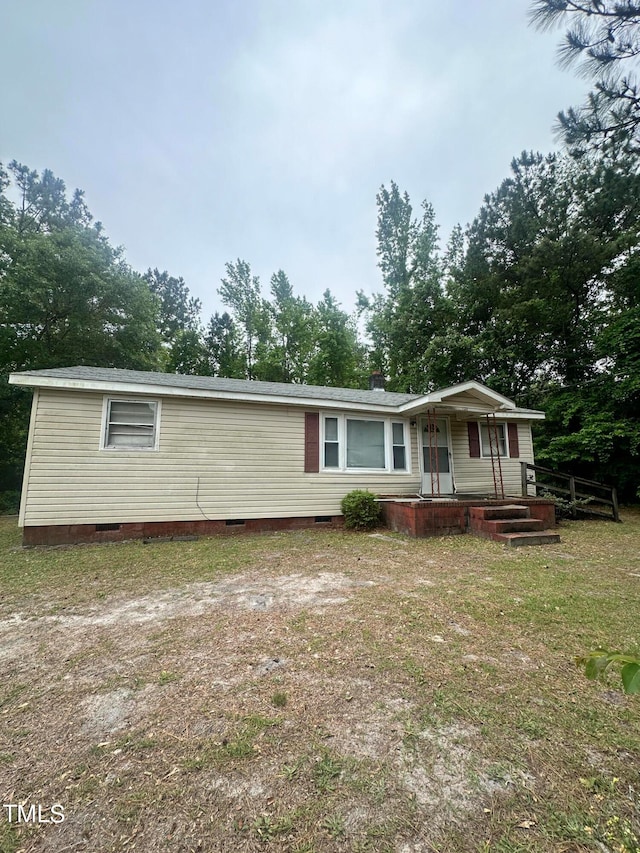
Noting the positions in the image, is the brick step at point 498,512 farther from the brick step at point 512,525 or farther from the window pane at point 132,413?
the window pane at point 132,413

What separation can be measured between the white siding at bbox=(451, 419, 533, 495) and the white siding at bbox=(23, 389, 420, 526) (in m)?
1.85

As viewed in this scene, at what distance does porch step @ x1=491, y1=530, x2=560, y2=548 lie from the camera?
245 inches

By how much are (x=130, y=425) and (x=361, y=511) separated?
5169mm

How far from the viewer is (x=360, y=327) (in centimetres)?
2375

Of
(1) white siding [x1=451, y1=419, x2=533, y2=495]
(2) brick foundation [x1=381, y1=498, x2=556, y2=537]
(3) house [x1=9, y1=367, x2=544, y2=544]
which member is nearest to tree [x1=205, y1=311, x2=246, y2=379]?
(3) house [x1=9, y1=367, x2=544, y2=544]

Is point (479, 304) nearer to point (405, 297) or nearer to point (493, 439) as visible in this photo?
point (405, 297)

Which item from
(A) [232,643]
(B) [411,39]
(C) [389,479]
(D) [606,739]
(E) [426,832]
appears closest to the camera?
(E) [426,832]

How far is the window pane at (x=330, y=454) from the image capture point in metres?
8.34

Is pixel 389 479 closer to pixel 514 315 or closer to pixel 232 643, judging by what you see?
pixel 232 643

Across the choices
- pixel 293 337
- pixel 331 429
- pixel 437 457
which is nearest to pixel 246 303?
pixel 293 337

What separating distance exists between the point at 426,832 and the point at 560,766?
0.78 m

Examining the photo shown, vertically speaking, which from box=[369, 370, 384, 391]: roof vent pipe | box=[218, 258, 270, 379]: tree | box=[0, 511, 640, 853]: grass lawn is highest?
box=[218, 258, 270, 379]: tree

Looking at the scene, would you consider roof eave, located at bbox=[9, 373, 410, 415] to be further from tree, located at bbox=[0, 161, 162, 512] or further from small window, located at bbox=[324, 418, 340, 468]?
tree, located at bbox=[0, 161, 162, 512]

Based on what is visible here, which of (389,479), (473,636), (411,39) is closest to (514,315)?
(411,39)
